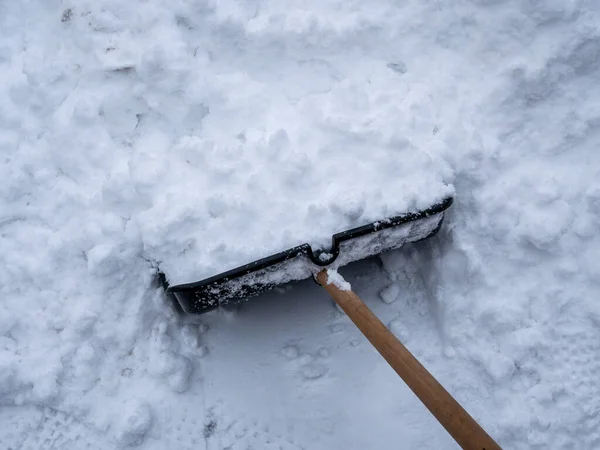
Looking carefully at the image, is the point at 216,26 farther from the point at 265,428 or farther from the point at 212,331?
the point at 265,428

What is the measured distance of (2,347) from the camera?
178 centimetres

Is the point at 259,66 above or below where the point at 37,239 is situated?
above

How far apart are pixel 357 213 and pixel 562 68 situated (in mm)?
1052

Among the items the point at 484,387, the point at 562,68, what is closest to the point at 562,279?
the point at 484,387

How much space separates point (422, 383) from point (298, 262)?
58cm

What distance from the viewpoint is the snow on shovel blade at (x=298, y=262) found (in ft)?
5.17

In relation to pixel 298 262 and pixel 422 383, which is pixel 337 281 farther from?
pixel 422 383

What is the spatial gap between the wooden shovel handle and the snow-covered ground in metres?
0.34

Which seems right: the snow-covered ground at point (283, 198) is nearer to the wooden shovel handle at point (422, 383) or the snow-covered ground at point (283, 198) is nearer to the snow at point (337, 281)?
the snow at point (337, 281)

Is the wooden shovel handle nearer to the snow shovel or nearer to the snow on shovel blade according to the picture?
the snow shovel

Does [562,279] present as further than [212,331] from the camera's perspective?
No

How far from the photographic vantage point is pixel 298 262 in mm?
1633

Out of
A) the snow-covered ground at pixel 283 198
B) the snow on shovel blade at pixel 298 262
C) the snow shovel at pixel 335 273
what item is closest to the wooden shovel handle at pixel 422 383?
the snow shovel at pixel 335 273

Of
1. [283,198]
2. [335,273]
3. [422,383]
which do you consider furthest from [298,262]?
[422,383]
